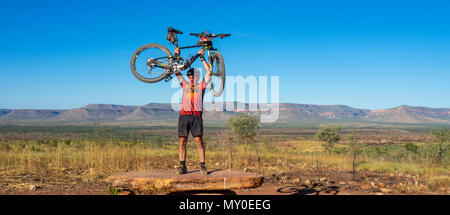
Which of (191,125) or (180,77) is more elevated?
(180,77)

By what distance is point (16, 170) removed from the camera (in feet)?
32.0

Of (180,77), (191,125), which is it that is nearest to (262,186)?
(191,125)

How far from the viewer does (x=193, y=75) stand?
7.98 metres

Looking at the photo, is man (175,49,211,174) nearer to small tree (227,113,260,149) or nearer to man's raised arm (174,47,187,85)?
man's raised arm (174,47,187,85)

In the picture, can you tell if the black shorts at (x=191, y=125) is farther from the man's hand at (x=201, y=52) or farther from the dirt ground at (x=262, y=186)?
the dirt ground at (x=262, y=186)

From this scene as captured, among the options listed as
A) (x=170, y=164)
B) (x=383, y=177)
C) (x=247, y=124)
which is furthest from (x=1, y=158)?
(x=247, y=124)

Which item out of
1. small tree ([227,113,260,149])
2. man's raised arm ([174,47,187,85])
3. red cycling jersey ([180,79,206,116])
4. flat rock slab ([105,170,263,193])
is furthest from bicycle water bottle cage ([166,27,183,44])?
small tree ([227,113,260,149])

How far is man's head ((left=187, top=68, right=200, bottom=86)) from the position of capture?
797 centimetres

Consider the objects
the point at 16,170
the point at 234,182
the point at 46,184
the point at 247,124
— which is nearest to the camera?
the point at 234,182

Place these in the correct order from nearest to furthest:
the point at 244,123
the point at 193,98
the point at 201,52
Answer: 1. the point at 201,52
2. the point at 193,98
3. the point at 244,123

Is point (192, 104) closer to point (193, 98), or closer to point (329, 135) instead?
point (193, 98)

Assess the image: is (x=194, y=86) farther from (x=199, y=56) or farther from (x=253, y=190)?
(x=253, y=190)

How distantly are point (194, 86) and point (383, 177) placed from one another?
290 inches

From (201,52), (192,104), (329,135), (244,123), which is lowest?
(329,135)
